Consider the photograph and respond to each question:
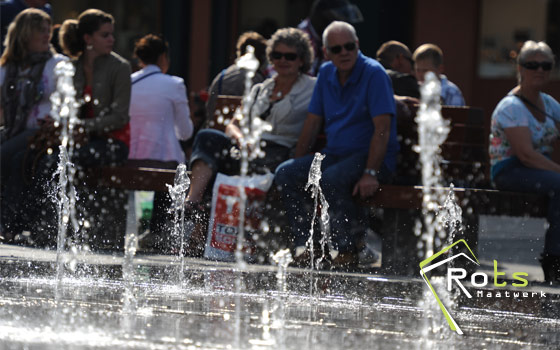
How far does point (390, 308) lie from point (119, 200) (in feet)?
10.2

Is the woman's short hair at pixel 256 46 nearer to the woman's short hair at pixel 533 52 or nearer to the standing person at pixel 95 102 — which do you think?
the standing person at pixel 95 102

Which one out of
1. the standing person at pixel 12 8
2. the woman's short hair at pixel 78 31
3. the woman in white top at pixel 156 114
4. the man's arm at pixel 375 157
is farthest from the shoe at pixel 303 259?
the standing person at pixel 12 8

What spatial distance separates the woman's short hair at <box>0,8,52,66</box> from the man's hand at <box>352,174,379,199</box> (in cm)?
285

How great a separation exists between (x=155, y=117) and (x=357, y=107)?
6.39 feet

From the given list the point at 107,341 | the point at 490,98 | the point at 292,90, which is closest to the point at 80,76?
the point at 292,90

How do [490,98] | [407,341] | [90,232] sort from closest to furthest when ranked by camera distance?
[407,341], [90,232], [490,98]

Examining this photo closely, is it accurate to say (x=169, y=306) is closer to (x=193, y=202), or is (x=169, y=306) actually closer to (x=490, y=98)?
(x=193, y=202)

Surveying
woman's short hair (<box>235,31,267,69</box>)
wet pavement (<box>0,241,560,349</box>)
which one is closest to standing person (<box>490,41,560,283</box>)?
wet pavement (<box>0,241,560,349</box>)

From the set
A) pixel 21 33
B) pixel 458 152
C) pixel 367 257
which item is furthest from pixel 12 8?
pixel 458 152

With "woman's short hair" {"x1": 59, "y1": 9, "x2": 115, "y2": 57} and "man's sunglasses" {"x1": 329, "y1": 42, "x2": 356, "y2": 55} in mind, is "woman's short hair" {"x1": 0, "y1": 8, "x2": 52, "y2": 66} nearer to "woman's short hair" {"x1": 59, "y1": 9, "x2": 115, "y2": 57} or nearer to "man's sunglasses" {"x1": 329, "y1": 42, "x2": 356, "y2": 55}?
"woman's short hair" {"x1": 59, "y1": 9, "x2": 115, "y2": 57}

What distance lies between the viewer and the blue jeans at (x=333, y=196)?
24.1 ft

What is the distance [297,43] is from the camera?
26.0ft

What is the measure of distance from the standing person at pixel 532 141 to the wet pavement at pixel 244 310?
0.45m

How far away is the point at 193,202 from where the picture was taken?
7.81 m
